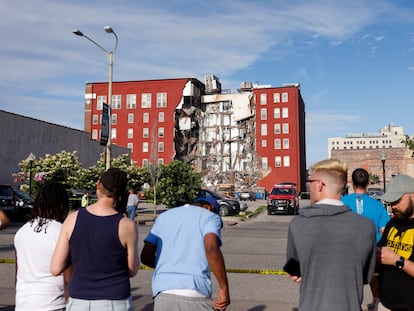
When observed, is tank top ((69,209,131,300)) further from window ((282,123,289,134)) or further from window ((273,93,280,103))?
window ((273,93,280,103))

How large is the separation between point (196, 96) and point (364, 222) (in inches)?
3321

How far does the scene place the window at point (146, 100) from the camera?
84.7 m

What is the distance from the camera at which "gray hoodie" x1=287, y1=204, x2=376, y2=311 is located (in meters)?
2.89

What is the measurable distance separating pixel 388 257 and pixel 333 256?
0.61 meters

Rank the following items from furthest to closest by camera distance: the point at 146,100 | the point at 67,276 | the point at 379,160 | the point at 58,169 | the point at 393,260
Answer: the point at 379,160 < the point at 146,100 < the point at 58,169 < the point at 67,276 < the point at 393,260

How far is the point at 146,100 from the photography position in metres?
84.8

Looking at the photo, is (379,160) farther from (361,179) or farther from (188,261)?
(188,261)

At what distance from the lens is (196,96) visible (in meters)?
86.4

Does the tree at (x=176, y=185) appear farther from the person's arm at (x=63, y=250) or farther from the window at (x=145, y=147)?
the window at (x=145, y=147)

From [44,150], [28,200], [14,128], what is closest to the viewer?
[28,200]

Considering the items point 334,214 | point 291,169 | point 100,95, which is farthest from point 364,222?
point 100,95


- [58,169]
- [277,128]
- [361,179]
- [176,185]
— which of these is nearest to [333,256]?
[361,179]

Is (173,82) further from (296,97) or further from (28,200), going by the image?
(28,200)

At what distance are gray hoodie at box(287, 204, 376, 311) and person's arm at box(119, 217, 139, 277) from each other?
1.26 meters
